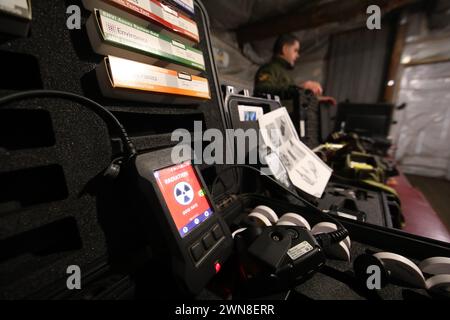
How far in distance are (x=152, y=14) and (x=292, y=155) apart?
1.58 ft

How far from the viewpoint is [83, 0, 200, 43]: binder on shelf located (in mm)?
266

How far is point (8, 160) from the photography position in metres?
0.19

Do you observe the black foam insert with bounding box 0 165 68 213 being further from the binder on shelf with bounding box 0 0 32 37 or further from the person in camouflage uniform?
the person in camouflage uniform

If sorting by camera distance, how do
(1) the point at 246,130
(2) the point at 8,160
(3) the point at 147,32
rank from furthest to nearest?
(1) the point at 246,130, (3) the point at 147,32, (2) the point at 8,160

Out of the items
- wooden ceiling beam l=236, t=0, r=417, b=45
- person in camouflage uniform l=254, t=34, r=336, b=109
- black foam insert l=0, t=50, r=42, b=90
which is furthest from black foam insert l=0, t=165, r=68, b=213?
wooden ceiling beam l=236, t=0, r=417, b=45

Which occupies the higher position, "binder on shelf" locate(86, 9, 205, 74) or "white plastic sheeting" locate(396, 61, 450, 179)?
"binder on shelf" locate(86, 9, 205, 74)

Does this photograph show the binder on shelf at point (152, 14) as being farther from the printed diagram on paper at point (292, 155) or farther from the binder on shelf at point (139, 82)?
the printed diagram on paper at point (292, 155)

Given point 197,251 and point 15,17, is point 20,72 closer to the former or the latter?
point 15,17

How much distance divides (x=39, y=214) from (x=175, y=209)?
0.14 meters

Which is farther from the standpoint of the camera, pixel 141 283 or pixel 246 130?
pixel 246 130

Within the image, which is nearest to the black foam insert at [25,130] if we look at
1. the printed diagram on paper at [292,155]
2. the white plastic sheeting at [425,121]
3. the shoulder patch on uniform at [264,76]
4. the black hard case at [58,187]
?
the black hard case at [58,187]

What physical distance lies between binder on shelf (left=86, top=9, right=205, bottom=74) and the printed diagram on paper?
26 cm

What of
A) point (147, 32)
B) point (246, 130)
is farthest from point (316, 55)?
point (147, 32)
